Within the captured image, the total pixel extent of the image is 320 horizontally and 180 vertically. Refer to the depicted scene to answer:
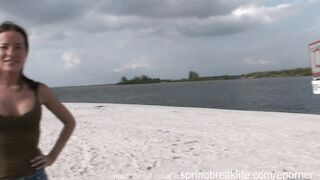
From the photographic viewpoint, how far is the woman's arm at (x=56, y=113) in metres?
2.41

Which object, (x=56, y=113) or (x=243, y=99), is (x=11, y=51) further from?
(x=243, y=99)

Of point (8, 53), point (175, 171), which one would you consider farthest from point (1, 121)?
point (175, 171)

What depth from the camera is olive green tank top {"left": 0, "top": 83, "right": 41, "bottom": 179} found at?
2.28 meters

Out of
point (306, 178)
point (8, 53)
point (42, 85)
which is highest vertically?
point (8, 53)

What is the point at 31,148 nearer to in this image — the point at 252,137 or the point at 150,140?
the point at 150,140

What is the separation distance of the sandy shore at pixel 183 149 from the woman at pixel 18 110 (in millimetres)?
4218

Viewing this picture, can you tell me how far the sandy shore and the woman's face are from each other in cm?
433

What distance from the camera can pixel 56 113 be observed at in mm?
2580

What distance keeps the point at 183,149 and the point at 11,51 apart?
6723mm

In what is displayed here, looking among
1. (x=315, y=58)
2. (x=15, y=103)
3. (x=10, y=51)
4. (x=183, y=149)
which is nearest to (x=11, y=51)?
(x=10, y=51)

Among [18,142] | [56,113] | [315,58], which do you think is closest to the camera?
[18,142]

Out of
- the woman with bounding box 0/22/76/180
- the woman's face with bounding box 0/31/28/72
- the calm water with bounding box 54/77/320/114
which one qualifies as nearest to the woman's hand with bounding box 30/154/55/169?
the woman with bounding box 0/22/76/180

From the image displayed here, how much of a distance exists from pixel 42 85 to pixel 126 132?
369 inches

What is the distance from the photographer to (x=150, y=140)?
10.1 metres
